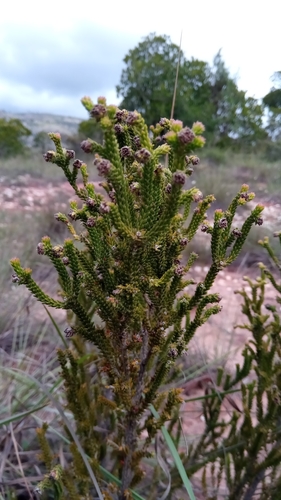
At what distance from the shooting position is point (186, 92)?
Answer: 15789 millimetres

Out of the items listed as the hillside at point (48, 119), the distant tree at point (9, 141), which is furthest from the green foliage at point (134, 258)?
the hillside at point (48, 119)

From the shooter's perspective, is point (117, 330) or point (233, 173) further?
point (233, 173)

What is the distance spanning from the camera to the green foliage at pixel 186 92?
595 inches

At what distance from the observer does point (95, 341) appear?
1003mm

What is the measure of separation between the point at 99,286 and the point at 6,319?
2.57 meters

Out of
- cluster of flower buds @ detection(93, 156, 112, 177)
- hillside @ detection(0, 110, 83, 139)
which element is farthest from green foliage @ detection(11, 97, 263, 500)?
hillside @ detection(0, 110, 83, 139)

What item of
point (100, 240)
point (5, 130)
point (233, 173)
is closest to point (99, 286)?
point (100, 240)

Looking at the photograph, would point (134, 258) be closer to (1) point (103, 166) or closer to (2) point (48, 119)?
(1) point (103, 166)

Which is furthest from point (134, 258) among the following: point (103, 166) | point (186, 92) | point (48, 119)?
point (48, 119)

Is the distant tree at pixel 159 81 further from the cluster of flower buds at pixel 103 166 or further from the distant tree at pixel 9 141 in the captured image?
the cluster of flower buds at pixel 103 166

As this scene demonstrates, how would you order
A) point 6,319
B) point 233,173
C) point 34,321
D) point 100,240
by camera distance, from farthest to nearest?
point 233,173
point 34,321
point 6,319
point 100,240

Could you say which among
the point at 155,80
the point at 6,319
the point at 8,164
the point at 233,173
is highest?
the point at 155,80

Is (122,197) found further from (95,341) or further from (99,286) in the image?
(95,341)

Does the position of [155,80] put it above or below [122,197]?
above
